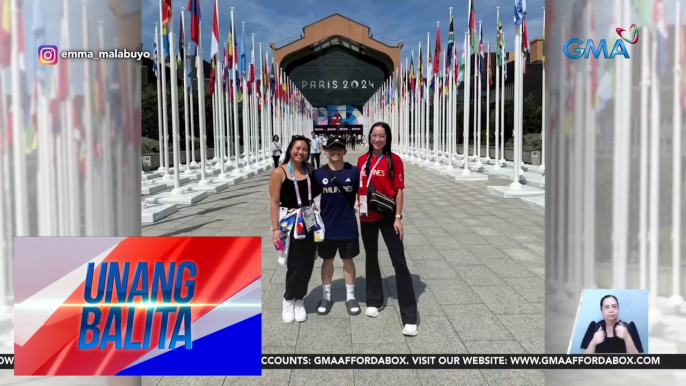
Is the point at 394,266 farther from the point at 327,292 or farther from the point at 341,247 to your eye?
the point at 327,292

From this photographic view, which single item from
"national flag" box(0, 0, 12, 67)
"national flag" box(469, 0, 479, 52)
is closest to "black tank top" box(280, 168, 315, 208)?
"national flag" box(0, 0, 12, 67)

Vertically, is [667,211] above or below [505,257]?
above

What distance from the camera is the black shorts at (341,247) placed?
4605 mm

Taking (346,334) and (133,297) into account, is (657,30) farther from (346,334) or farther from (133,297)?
(346,334)

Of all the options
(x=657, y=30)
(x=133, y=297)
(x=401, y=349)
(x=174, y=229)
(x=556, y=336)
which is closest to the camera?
(x=657, y=30)

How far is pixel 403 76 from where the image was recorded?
41.3 metres

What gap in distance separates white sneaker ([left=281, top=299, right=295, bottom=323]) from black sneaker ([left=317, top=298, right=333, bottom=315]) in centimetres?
29

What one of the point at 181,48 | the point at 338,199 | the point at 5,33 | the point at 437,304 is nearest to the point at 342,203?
the point at 338,199

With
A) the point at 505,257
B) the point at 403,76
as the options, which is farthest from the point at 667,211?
the point at 403,76

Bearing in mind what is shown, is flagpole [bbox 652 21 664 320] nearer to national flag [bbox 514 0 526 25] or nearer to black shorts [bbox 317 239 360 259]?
black shorts [bbox 317 239 360 259]

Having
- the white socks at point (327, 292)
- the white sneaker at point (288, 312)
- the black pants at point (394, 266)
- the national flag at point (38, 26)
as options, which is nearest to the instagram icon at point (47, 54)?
the national flag at point (38, 26)

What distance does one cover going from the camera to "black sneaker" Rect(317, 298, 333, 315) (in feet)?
15.6

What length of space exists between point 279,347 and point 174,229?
249 inches

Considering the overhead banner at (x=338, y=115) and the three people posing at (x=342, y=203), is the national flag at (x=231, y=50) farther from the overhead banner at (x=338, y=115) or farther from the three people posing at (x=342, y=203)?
the overhead banner at (x=338, y=115)
